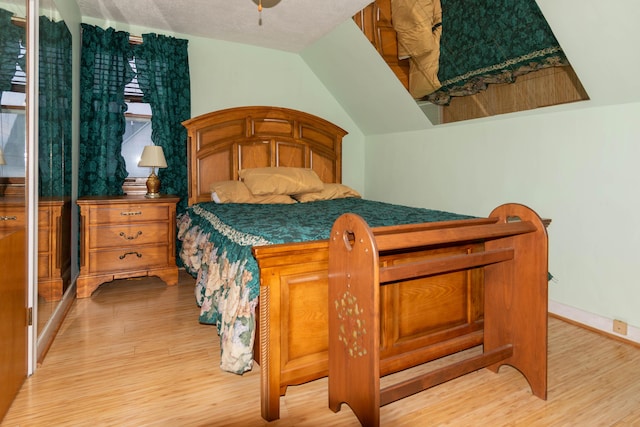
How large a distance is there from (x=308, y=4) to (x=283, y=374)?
9.44 ft

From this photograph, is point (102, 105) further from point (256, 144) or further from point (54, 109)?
point (256, 144)

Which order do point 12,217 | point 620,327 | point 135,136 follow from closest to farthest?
point 12,217
point 620,327
point 135,136

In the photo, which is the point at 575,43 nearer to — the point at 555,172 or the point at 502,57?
the point at 502,57

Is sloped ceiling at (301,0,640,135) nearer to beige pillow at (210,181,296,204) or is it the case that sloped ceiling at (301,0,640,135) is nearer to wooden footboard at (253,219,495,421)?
wooden footboard at (253,219,495,421)

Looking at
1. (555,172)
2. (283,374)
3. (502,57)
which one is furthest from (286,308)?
(502,57)

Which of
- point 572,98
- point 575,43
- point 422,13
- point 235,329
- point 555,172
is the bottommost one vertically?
point 235,329

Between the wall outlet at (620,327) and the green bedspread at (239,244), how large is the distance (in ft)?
3.87

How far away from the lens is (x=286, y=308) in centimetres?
165

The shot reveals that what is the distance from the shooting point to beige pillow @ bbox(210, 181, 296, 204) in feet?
11.3

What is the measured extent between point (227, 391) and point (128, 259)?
1887 millimetres

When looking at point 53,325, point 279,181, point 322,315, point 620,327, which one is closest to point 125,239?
point 53,325

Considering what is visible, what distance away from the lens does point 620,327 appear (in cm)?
242

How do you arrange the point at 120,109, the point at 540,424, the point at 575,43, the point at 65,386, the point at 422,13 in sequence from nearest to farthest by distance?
the point at 540,424 < the point at 65,386 < the point at 575,43 < the point at 422,13 < the point at 120,109

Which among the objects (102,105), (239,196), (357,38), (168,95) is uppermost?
(357,38)
